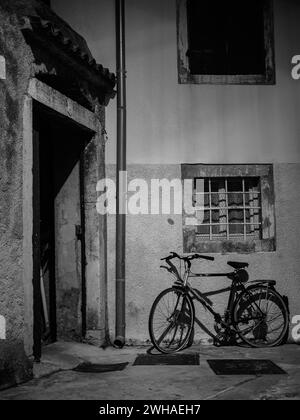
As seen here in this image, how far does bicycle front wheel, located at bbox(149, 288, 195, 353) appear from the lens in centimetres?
715

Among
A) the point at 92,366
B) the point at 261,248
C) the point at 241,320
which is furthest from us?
the point at 261,248

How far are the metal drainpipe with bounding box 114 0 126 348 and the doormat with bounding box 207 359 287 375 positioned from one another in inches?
64.5

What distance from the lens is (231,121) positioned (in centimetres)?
790

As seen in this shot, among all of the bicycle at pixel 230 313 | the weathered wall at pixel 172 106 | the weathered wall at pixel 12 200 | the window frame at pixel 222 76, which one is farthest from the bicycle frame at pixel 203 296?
the window frame at pixel 222 76

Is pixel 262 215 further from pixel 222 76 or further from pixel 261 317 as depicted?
pixel 222 76

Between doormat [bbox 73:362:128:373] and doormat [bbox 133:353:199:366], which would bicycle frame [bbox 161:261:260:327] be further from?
doormat [bbox 73:362:128:373]

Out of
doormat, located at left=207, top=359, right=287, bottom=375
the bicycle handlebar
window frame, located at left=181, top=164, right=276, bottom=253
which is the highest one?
Answer: window frame, located at left=181, top=164, right=276, bottom=253

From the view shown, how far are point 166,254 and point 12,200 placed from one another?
2.95 meters

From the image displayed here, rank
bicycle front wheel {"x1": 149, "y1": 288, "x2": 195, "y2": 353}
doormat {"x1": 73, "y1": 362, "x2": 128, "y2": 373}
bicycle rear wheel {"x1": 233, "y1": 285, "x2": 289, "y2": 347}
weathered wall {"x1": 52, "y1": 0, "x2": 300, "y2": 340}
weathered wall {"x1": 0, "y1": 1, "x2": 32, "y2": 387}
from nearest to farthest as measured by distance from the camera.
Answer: weathered wall {"x1": 0, "y1": 1, "x2": 32, "y2": 387} → doormat {"x1": 73, "y1": 362, "x2": 128, "y2": 373} → bicycle front wheel {"x1": 149, "y1": 288, "x2": 195, "y2": 353} → bicycle rear wheel {"x1": 233, "y1": 285, "x2": 289, "y2": 347} → weathered wall {"x1": 52, "y1": 0, "x2": 300, "y2": 340}

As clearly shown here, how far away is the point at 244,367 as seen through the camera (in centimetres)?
609

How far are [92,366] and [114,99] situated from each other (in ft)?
13.0

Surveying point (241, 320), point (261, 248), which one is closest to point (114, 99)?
point (261, 248)

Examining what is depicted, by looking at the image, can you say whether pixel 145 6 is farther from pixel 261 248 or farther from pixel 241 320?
pixel 241 320

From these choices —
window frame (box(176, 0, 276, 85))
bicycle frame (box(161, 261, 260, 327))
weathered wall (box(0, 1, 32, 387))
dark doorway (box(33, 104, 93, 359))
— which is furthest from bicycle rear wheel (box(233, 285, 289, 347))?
weathered wall (box(0, 1, 32, 387))
